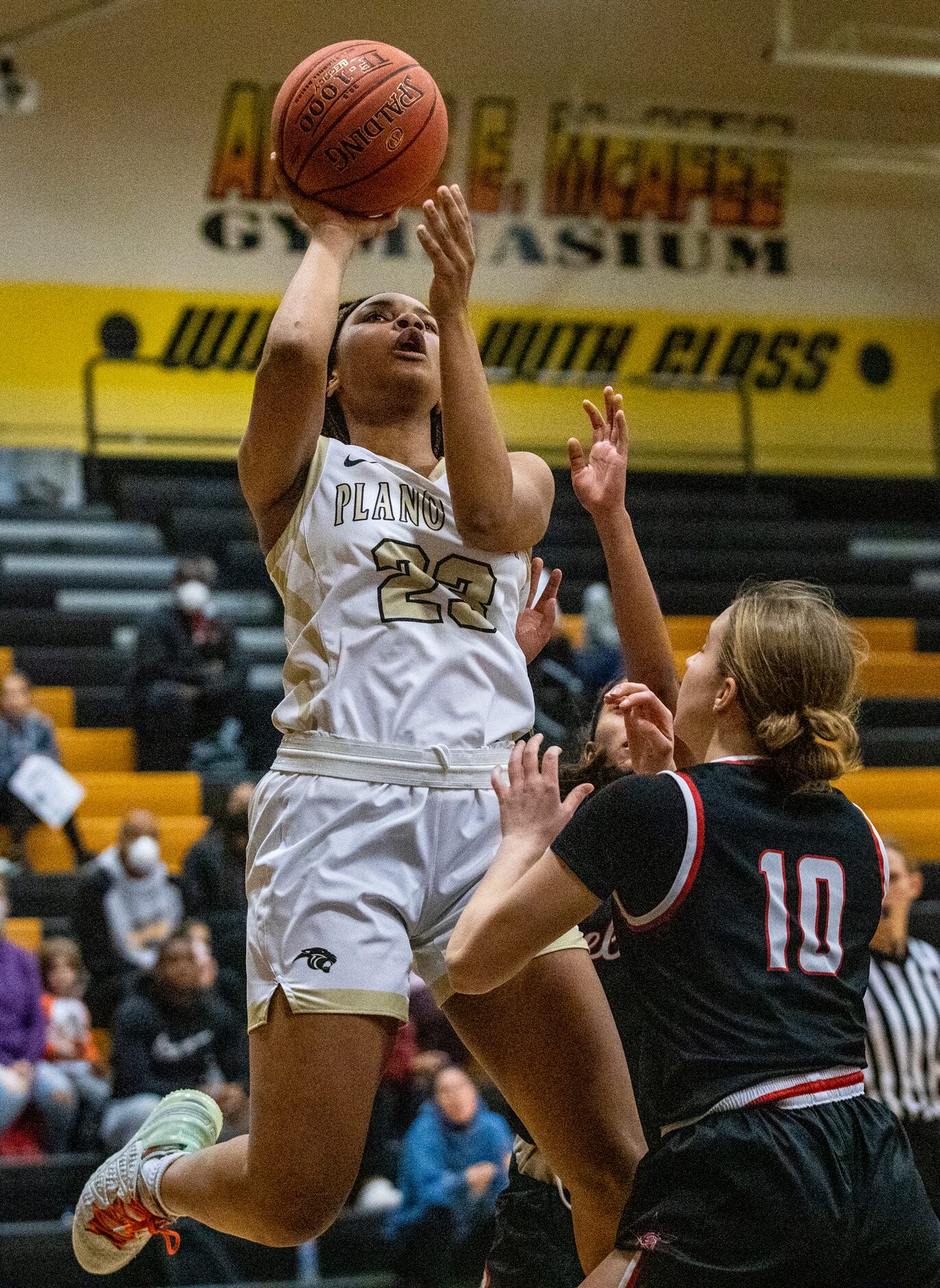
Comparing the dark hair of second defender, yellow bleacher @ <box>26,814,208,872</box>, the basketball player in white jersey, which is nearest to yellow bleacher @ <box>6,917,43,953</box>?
yellow bleacher @ <box>26,814,208,872</box>

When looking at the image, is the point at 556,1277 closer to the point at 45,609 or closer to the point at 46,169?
the point at 45,609

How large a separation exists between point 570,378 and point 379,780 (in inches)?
492

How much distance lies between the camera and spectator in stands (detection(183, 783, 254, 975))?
8.25 meters

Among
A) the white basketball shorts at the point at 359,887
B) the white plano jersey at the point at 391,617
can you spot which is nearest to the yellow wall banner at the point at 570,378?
the white plano jersey at the point at 391,617

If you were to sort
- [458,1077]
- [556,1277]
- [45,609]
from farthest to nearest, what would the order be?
1. [45,609]
2. [458,1077]
3. [556,1277]

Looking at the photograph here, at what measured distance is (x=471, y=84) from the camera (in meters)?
14.8

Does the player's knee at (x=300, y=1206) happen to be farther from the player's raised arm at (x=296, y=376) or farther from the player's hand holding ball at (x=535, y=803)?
the player's raised arm at (x=296, y=376)

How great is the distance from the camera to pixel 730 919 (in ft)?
8.40

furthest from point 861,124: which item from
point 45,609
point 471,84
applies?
point 45,609

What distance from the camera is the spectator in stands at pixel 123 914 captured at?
8031 millimetres

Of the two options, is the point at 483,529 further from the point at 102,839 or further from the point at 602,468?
the point at 102,839

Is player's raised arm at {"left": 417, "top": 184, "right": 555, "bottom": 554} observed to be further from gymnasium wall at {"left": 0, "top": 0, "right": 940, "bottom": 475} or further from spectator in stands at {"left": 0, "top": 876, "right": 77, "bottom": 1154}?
gymnasium wall at {"left": 0, "top": 0, "right": 940, "bottom": 475}

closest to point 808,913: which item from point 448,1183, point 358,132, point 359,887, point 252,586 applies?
point 359,887

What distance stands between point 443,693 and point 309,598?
0.32 m
